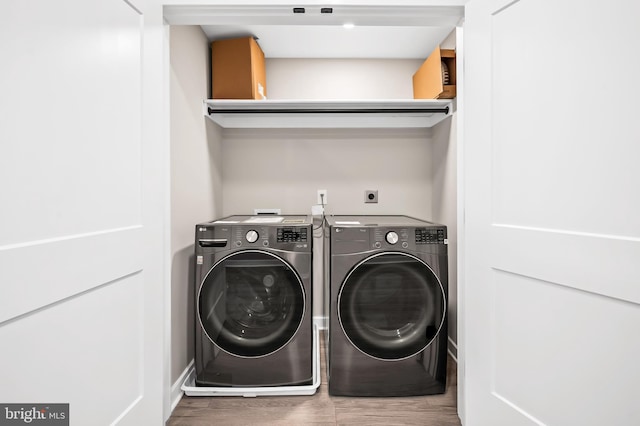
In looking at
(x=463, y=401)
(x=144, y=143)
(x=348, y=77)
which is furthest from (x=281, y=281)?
(x=348, y=77)

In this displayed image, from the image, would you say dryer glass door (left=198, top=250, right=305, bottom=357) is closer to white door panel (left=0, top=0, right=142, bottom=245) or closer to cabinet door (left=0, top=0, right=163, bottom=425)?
cabinet door (left=0, top=0, right=163, bottom=425)

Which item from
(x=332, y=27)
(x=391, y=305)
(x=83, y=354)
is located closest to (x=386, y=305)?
(x=391, y=305)

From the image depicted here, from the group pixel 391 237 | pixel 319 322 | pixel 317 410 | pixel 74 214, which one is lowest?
pixel 317 410

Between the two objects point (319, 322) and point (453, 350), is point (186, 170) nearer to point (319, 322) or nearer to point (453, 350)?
point (319, 322)

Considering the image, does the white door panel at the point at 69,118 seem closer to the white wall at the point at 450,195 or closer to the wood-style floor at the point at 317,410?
the wood-style floor at the point at 317,410

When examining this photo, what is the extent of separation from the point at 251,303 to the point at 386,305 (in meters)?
0.72

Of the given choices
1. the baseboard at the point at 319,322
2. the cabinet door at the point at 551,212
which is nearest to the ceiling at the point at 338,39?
the cabinet door at the point at 551,212

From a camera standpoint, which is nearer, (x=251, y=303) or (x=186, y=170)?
(x=251, y=303)

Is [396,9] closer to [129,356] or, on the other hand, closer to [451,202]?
[451,202]

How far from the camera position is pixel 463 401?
1.49m

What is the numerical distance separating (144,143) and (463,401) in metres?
1.79

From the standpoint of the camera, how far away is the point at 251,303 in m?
1.70

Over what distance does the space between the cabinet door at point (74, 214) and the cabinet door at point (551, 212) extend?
4.41 ft

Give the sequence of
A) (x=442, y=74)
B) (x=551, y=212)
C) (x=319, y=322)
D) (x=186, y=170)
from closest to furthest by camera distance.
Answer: (x=551, y=212)
(x=186, y=170)
(x=442, y=74)
(x=319, y=322)
